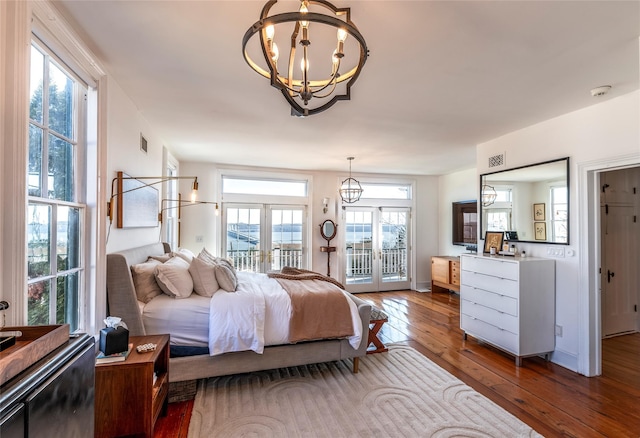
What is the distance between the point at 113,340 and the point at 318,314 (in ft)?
5.11

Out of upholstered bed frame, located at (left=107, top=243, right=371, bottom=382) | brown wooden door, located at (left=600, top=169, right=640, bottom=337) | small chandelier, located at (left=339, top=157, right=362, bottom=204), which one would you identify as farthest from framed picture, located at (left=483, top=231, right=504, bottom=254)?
small chandelier, located at (left=339, top=157, right=362, bottom=204)

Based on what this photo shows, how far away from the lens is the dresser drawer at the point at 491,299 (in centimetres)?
326

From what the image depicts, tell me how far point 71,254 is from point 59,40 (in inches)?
49.1

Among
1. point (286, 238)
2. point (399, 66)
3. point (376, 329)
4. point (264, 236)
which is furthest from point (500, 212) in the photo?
point (264, 236)

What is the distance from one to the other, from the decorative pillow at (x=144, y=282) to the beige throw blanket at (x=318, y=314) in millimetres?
1169

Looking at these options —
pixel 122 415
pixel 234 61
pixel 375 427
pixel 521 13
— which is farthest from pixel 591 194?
pixel 122 415

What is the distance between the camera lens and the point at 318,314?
282cm

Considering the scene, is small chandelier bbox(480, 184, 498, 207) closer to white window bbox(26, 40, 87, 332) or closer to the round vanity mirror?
the round vanity mirror

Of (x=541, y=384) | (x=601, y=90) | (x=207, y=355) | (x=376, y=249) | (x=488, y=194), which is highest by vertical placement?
(x=601, y=90)

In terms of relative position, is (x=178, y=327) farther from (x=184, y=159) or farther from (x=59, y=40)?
(x=184, y=159)

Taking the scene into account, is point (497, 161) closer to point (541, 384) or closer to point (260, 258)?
point (541, 384)

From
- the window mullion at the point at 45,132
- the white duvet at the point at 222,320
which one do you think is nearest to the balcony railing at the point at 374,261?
the white duvet at the point at 222,320

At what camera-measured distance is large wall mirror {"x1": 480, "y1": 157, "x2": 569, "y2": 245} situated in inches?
127

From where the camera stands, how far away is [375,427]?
86.0 inches
